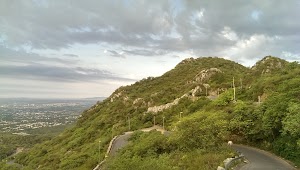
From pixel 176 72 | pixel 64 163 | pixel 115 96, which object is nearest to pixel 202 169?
pixel 64 163

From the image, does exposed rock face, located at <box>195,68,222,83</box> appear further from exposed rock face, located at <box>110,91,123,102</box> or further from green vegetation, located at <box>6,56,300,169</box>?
exposed rock face, located at <box>110,91,123,102</box>

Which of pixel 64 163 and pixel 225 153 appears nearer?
pixel 225 153

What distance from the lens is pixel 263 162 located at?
2148 cm

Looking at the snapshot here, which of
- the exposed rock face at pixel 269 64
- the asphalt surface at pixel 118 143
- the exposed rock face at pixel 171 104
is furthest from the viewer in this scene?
the exposed rock face at pixel 269 64

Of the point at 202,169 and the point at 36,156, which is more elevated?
the point at 202,169

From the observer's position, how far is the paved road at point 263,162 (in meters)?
19.7

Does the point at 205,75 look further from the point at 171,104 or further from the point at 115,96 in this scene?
the point at 115,96

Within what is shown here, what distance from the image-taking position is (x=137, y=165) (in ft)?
48.1

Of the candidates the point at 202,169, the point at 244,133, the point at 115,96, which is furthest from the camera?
the point at 115,96

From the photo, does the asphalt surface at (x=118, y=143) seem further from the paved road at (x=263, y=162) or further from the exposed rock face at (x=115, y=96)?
the exposed rock face at (x=115, y=96)

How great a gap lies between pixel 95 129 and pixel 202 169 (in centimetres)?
5207

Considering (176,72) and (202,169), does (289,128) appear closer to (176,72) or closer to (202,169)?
(202,169)

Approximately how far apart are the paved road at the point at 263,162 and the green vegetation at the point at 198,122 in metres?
0.96

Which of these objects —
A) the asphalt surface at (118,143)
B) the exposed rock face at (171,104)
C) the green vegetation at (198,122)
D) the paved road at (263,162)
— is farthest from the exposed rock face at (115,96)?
the paved road at (263,162)
